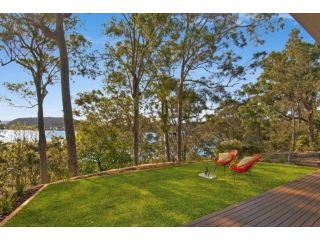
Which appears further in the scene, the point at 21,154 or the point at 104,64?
the point at 21,154

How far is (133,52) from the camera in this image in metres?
11.9

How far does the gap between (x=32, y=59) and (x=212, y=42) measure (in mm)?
6511

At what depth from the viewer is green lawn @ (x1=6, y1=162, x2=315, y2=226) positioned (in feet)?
13.5

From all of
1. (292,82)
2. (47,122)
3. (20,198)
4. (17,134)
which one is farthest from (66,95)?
(292,82)

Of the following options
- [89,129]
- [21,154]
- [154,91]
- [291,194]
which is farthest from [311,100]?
[21,154]

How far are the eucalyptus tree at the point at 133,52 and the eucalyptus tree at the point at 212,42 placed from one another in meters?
0.76

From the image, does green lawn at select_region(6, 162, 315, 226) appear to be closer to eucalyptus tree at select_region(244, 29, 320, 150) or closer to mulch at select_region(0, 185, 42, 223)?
mulch at select_region(0, 185, 42, 223)

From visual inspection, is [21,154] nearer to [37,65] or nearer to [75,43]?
[37,65]

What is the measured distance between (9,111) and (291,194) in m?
11.3

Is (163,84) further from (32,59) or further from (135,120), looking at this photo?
(32,59)

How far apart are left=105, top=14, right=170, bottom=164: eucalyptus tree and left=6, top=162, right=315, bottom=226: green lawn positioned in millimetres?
5399

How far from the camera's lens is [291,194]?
520 cm

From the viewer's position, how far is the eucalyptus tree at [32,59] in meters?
11.7

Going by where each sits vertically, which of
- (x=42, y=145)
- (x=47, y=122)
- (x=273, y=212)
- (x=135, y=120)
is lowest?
(x=273, y=212)
